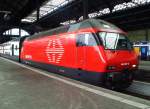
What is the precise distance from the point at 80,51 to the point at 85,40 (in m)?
0.64

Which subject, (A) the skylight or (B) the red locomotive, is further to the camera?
(A) the skylight

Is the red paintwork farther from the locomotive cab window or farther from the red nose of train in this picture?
the locomotive cab window

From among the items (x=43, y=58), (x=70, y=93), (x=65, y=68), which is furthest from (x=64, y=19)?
(x=70, y=93)

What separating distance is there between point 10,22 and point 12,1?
1576 cm

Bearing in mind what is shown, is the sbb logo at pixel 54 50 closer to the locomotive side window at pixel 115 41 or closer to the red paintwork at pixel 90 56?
the red paintwork at pixel 90 56

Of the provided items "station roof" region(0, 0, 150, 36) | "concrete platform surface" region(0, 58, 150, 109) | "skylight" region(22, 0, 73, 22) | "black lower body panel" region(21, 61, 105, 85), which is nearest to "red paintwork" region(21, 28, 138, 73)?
"black lower body panel" region(21, 61, 105, 85)

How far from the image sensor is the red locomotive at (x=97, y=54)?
12.4 m

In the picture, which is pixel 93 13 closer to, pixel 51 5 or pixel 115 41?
pixel 51 5

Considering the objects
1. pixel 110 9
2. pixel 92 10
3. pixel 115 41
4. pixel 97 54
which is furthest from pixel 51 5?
pixel 97 54

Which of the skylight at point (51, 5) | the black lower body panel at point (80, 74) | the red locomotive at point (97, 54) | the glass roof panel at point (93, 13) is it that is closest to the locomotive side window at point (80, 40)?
the red locomotive at point (97, 54)

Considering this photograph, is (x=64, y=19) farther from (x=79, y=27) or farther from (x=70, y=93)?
(x=70, y=93)

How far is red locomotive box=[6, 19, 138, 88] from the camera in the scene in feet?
40.8

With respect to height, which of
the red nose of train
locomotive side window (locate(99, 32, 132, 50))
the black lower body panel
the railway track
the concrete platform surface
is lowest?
the railway track

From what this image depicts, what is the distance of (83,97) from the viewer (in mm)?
9602
